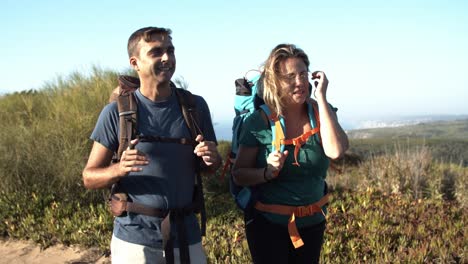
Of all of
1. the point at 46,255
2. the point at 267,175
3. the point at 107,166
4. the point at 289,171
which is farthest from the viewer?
the point at 46,255

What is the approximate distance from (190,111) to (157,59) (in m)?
0.35

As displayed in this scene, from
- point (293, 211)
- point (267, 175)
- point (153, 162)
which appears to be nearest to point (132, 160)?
point (153, 162)

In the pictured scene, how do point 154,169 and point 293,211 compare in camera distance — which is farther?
point 293,211

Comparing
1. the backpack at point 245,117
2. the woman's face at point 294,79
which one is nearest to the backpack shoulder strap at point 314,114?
the backpack at point 245,117

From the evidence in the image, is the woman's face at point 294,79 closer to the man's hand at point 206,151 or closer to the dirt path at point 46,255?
the man's hand at point 206,151

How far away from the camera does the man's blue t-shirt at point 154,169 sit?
2717mm

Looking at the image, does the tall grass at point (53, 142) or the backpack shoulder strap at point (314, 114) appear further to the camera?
the tall grass at point (53, 142)

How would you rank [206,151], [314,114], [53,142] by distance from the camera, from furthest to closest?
[53,142] → [314,114] → [206,151]

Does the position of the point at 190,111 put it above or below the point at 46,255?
above

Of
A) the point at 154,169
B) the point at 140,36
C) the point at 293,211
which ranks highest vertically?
the point at 140,36

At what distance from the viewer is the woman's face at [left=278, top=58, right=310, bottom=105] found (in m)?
3.06

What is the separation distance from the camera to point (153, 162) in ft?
8.91

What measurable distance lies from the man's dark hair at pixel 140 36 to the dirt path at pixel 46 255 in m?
3.54

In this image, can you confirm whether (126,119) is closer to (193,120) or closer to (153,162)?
(153,162)
